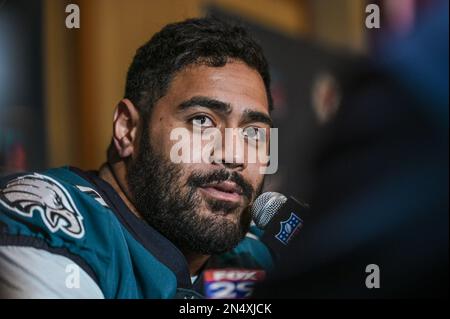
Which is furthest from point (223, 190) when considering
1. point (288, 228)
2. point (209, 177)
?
point (288, 228)

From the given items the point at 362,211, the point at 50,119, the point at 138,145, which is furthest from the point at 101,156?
the point at 362,211

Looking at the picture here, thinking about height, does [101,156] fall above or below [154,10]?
below

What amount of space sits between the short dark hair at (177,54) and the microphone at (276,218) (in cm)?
48

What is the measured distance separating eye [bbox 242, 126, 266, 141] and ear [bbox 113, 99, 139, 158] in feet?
1.28

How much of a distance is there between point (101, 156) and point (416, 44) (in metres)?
1.90

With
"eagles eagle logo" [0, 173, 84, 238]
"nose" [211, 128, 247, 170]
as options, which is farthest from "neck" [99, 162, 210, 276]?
"nose" [211, 128, 247, 170]

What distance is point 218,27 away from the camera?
2.26m

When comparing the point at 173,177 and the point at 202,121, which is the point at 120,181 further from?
the point at 202,121

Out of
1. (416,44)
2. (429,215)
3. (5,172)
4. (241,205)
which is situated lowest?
(429,215)

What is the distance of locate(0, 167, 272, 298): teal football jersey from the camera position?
192 centimetres

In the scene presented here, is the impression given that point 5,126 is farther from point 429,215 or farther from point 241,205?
point 429,215

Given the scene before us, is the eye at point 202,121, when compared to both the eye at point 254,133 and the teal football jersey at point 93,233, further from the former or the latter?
the teal football jersey at point 93,233

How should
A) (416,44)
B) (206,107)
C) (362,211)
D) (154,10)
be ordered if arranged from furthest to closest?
(416,44)
(362,211)
(154,10)
(206,107)

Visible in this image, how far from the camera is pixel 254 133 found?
228 centimetres
